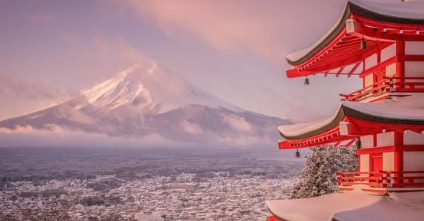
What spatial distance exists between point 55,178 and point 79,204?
4196 cm

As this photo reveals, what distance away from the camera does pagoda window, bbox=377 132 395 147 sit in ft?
37.6

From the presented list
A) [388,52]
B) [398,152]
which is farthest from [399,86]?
[398,152]

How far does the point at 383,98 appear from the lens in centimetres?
1123

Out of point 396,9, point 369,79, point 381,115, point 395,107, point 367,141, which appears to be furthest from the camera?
point 369,79

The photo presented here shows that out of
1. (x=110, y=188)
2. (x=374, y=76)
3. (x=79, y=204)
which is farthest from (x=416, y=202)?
(x=110, y=188)

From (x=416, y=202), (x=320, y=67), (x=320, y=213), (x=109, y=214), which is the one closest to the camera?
(x=416, y=202)

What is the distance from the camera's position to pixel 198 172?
513 ft

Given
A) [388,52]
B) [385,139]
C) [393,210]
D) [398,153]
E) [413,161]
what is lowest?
[393,210]

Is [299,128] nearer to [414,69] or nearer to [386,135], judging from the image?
[386,135]

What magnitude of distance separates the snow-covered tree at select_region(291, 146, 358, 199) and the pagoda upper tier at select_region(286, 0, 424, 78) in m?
15.2

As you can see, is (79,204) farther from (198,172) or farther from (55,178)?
(198,172)

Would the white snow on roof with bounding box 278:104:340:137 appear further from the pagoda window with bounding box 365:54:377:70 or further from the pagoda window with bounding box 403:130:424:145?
the pagoda window with bounding box 403:130:424:145

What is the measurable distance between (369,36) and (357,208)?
10.1ft

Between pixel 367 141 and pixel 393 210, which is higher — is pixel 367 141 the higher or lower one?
the higher one
